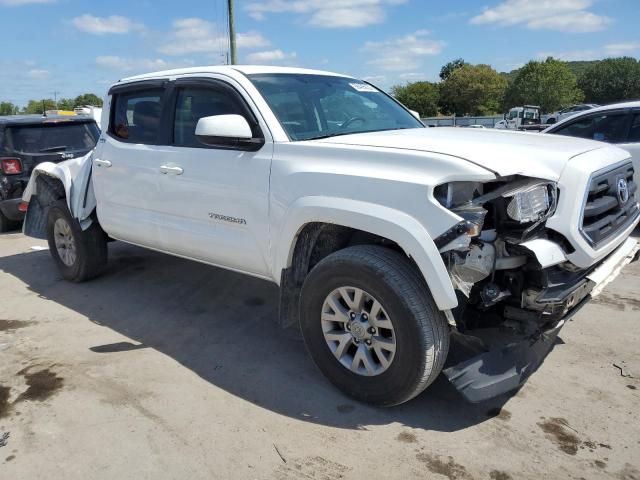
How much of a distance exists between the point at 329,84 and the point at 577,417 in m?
2.88

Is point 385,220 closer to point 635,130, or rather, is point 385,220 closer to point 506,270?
point 506,270

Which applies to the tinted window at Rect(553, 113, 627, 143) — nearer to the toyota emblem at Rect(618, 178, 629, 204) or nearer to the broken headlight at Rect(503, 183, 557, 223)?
the toyota emblem at Rect(618, 178, 629, 204)

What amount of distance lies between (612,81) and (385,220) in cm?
9193

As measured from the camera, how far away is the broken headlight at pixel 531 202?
106 inches

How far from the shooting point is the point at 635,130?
7.13 meters

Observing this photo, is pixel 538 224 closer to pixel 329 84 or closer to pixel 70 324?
pixel 329 84

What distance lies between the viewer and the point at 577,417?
3027 mm

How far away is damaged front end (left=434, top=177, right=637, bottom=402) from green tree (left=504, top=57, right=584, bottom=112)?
2877 inches

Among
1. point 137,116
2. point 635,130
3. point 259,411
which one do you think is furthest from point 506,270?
point 635,130

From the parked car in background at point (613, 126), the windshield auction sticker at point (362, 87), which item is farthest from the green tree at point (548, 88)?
the windshield auction sticker at point (362, 87)

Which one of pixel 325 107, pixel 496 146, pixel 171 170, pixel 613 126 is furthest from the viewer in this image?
pixel 613 126

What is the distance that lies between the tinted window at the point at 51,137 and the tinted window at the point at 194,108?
5141mm

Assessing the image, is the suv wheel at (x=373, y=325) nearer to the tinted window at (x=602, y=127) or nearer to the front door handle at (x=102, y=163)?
the front door handle at (x=102, y=163)

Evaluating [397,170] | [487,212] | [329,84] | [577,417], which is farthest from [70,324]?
[577,417]
